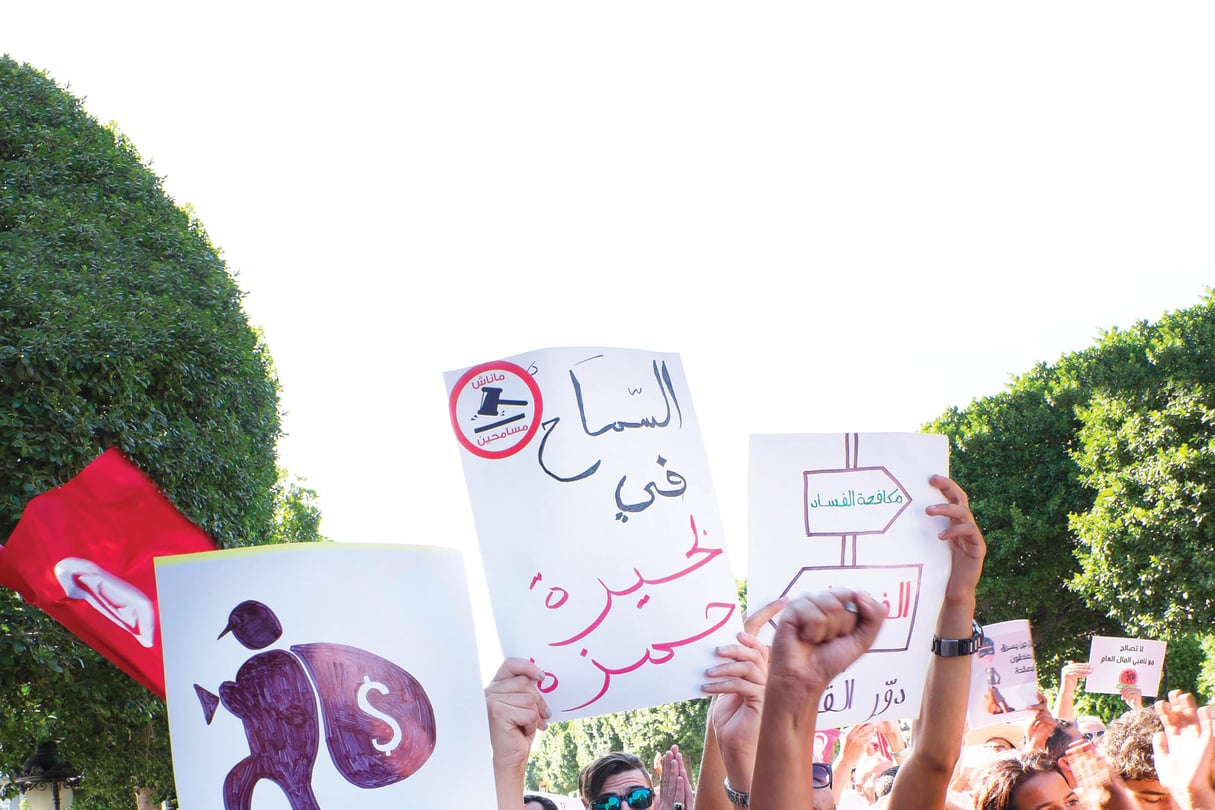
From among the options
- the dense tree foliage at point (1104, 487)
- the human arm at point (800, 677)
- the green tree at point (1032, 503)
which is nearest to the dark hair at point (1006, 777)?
the human arm at point (800, 677)

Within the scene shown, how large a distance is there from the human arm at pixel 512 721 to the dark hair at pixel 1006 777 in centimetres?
160

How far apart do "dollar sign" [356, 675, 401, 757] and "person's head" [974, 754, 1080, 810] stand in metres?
2.06

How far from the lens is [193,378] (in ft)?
31.8

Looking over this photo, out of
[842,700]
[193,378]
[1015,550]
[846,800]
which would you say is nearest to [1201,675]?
[1015,550]

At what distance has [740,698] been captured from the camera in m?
2.95

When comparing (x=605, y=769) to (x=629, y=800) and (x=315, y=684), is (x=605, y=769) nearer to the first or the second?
(x=629, y=800)

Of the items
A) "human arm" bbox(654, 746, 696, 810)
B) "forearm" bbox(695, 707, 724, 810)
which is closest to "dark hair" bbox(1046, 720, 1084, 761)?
"human arm" bbox(654, 746, 696, 810)

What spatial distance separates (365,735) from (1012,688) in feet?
16.3

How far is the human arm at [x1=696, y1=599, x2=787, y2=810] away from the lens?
9.19 feet

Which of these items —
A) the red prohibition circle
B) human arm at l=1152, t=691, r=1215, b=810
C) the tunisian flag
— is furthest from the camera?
the tunisian flag

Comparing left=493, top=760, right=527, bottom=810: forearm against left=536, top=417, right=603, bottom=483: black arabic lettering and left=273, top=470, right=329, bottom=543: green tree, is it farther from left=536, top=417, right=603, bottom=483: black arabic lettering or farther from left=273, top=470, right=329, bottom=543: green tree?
left=273, top=470, right=329, bottom=543: green tree

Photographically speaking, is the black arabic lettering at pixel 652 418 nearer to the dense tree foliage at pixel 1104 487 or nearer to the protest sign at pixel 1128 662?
the protest sign at pixel 1128 662

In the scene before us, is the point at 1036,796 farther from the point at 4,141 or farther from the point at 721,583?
the point at 4,141

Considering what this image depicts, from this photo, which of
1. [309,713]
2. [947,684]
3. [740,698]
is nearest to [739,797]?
[740,698]
